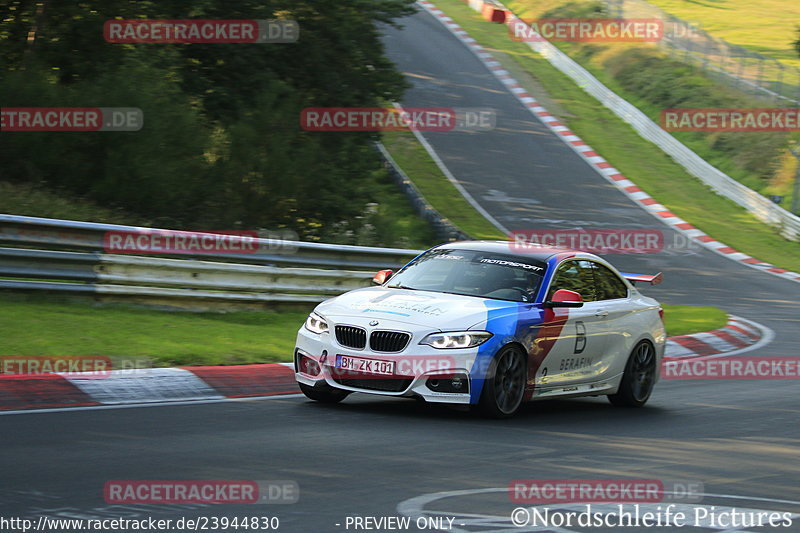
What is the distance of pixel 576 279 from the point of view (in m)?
10.5

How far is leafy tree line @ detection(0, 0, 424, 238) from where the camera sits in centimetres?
1631

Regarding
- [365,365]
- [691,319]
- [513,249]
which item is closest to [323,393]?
[365,365]

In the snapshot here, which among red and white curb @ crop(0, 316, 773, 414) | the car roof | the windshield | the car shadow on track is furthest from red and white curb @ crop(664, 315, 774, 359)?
red and white curb @ crop(0, 316, 773, 414)

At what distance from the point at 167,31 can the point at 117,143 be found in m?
4.31

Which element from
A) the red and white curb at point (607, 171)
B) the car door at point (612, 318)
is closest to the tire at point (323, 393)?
the car door at point (612, 318)

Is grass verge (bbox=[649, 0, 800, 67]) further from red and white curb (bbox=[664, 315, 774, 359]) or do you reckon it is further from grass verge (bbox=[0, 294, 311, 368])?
grass verge (bbox=[0, 294, 311, 368])

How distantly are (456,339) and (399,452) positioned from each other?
161 centimetres

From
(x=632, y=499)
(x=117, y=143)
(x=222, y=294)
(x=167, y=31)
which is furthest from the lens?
(x=167, y=31)

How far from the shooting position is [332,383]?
9.23 m

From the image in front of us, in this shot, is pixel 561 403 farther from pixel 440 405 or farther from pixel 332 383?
pixel 332 383

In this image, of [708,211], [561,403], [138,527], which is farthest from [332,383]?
[708,211]

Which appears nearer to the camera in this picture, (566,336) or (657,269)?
(566,336)

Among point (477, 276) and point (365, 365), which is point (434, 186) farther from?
point (365, 365)

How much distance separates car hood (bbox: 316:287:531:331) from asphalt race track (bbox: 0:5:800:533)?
2.52ft
